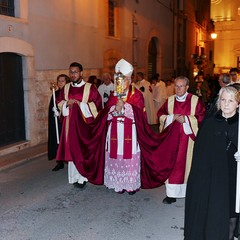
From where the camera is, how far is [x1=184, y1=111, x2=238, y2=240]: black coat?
346cm

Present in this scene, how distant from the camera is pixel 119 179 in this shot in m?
5.81

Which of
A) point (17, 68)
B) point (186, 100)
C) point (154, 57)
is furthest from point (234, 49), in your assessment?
point (186, 100)

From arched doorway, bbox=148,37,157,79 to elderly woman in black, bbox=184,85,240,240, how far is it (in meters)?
15.7

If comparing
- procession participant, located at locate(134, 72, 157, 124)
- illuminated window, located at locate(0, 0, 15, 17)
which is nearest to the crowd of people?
illuminated window, located at locate(0, 0, 15, 17)

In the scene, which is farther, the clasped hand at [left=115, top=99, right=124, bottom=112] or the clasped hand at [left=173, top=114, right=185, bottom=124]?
the clasped hand at [left=115, top=99, right=124, bottom=112]

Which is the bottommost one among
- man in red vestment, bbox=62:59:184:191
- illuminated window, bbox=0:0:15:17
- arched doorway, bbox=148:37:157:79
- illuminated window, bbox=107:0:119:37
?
man in red vestment, bbox=62:59:184:191

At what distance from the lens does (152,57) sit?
1973 cm

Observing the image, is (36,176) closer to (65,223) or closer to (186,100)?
(65,223)

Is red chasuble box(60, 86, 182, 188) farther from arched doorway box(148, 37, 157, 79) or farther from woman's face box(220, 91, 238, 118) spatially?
arched doorway box(148, 37, 157, 79)

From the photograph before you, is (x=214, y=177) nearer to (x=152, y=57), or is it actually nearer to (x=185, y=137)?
(x=185, y=137)

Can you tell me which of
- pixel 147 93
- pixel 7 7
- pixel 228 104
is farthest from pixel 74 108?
pixel 147 93

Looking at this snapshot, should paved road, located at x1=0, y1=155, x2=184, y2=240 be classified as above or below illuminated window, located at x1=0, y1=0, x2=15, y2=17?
below

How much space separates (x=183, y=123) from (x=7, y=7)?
19.1ft

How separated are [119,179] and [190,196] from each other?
2213 mm
